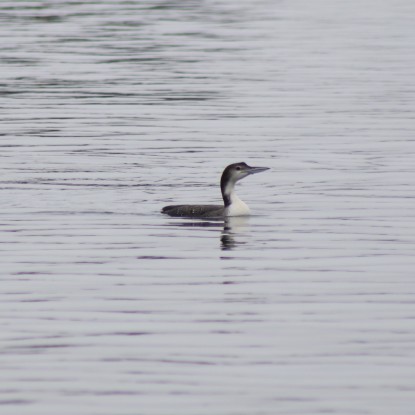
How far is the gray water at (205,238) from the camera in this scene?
38.4 feet

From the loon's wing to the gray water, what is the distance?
9.1 inches

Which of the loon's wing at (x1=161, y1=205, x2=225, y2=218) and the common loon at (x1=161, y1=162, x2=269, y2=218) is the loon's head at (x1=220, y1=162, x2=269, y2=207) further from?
the loon's wing at (x1=161, y1=205, x2=225, y2=218)

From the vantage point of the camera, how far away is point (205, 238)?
18.7 m

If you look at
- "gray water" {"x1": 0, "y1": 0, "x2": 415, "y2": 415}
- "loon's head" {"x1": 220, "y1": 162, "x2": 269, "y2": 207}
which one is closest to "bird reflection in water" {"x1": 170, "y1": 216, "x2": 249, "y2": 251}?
"gray water" {"x1": 0, "y1": 0, "x2": 415, "y2": 415}

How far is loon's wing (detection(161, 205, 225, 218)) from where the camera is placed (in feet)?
65.6

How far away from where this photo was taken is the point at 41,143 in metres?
27.5

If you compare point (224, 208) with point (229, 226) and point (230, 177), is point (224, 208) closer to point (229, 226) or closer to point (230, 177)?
point (230, 177)

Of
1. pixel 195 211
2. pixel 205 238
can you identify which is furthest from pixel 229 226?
pixel 205 238

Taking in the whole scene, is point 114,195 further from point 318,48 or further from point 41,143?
point 318,48

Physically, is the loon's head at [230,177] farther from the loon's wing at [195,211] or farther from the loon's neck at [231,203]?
the loon's wing at [195,211]

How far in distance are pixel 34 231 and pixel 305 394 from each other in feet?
27.2

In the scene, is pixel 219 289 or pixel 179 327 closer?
pixel 179 327

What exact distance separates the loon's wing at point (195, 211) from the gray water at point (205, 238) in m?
0.23

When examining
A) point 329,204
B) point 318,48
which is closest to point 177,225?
point 329,204
